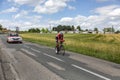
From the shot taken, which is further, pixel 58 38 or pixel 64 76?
pixel 58 38

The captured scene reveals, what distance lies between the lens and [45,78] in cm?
959

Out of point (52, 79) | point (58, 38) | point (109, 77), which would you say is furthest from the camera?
point (58, 38)

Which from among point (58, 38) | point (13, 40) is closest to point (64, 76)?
point (58, 38)

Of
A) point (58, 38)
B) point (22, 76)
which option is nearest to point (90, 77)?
point (22, 76)

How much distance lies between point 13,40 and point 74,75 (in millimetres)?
30917

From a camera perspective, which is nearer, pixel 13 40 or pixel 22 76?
pixel 22 76

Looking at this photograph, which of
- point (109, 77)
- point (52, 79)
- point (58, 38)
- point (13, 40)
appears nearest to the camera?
point (52, 79)

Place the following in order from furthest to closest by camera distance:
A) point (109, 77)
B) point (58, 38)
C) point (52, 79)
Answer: point (58, 38), point (109, 77), point (52, 79)

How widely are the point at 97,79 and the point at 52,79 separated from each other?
65.5 inches

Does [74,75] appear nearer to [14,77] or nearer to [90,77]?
[90,77]

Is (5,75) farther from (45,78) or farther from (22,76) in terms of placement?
(45,78)

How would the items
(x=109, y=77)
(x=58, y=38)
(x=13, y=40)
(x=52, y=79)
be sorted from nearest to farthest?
1. (x=52, y=79)
2. (x=109, y=77)
3. (x=58, y=38)
4. (x=13, y=40)

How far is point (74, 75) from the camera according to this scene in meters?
10.3

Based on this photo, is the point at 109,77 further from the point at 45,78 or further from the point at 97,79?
the point at 45,78
